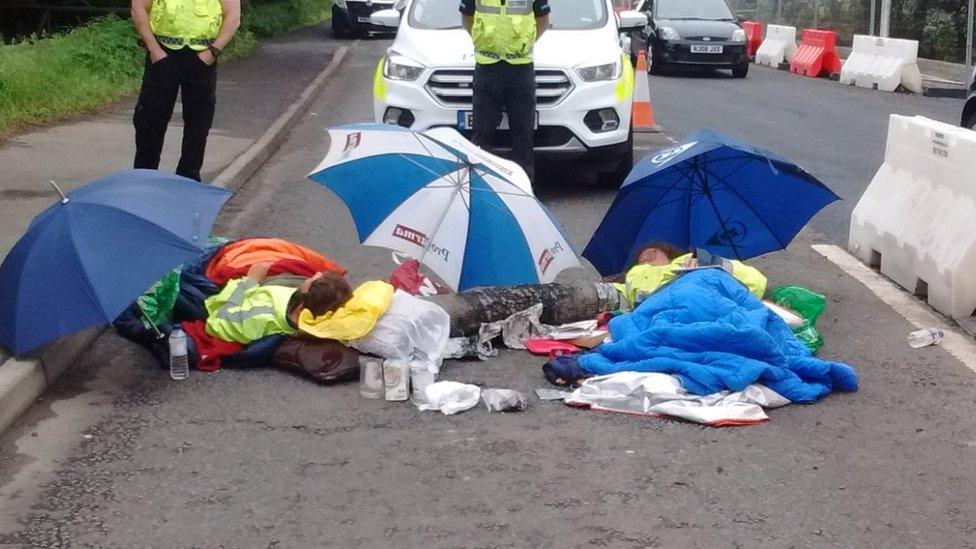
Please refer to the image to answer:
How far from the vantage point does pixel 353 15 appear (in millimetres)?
34531

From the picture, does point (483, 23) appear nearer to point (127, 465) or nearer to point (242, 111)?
point (127, 465)

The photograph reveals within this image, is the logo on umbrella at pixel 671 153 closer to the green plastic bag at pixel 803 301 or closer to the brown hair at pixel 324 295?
the green plastic bag at pixel 803 301

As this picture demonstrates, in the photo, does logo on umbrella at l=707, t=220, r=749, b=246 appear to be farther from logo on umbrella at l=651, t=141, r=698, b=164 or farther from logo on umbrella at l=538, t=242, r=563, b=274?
logo on umbrella at l=538, t=242, r=563, b=274

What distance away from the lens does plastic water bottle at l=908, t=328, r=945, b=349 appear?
22.1 ft

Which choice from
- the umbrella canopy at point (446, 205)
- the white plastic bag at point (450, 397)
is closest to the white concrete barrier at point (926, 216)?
the umbrella canopy at point (446, 205)

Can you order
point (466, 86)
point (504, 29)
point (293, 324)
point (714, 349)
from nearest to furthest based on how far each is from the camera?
point (714, 349)
point (293, 324)
point (504, 29)
point (466, 86)

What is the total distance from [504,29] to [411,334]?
13.0 feet

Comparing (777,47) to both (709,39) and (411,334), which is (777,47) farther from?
(411,334)

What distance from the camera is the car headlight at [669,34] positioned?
25109 millimetres

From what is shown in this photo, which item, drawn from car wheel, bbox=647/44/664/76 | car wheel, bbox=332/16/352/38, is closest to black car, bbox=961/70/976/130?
car wheel, bbox=647/44/664/76

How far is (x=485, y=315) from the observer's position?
6707 mm

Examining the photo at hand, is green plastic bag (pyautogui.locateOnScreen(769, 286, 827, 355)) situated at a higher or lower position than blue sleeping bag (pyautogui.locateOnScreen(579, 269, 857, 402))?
lower

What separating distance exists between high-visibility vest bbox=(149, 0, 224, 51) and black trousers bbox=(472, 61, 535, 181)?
1.97 m

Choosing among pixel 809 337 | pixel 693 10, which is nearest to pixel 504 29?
pixel 809 337
